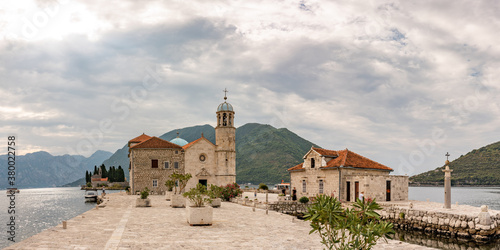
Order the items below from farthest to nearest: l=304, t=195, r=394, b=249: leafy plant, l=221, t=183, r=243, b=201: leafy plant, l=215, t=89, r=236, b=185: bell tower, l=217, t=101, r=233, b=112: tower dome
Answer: l=217, t=101, r=233, b=112: tower dome → l=215, t=89, r=236, b=185: bell tower → l=221, t=183, r=243, b=201: leafy plant → l=304, t=195, r=394, b=249: leafy plant

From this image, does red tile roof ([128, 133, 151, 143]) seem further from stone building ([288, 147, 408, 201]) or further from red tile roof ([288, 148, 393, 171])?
red tile roof ([288, 148, 393, 171])

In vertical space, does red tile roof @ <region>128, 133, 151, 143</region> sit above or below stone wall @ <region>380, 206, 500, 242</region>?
above

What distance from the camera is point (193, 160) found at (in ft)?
182

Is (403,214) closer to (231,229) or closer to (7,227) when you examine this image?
(231,229)

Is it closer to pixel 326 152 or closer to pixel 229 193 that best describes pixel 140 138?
pixel 229 193

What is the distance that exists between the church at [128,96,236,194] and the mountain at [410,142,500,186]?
122 meters

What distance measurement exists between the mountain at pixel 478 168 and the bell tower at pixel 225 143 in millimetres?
120881

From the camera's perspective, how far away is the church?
54.5 meters

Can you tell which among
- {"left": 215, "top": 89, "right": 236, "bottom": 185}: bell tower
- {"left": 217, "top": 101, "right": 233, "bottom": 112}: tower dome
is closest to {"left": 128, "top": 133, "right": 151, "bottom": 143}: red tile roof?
{"left": 215, "top": 89, "right": 236, "bottom": 185}: bell tower

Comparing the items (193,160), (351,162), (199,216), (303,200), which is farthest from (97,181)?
(199,216)

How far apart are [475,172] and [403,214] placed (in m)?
156

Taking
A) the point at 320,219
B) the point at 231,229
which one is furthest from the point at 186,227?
the point at 320,219

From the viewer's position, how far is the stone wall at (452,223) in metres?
24.5

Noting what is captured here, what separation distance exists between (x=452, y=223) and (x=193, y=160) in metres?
38.0
